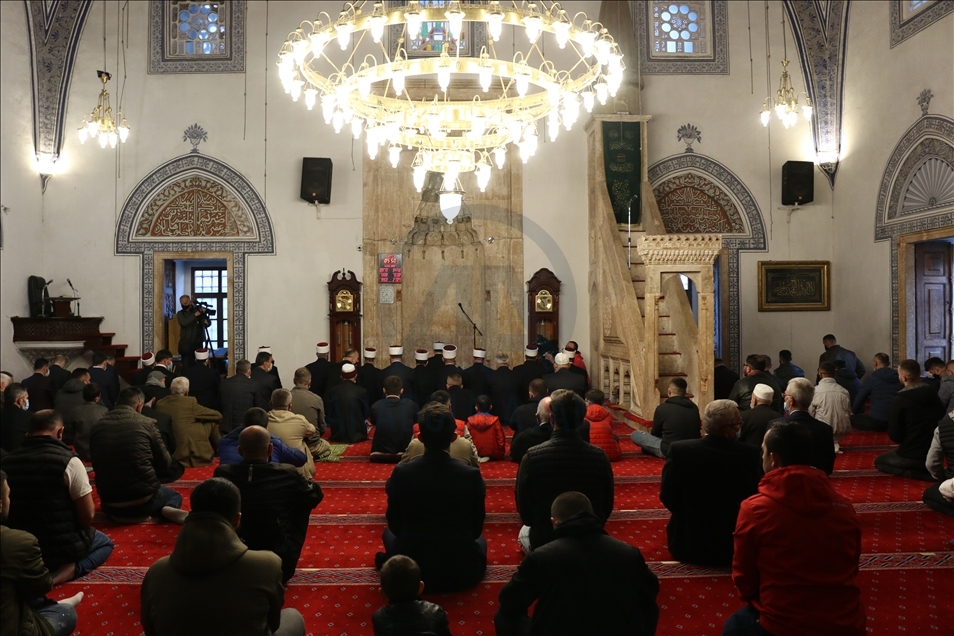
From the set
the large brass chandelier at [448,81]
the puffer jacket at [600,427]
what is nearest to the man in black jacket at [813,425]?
the puffer jacket at [600,427]

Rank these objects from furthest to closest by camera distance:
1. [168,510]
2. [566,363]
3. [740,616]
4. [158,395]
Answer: [566,363] → [158,395] → [168,510] → [740,616]

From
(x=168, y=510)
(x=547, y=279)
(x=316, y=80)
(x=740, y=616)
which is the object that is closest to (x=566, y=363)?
(x=547, y=279)

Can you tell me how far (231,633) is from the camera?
6.04ft

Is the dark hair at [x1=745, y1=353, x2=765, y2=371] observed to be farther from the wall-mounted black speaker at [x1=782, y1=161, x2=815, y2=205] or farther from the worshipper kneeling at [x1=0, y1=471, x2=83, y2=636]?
the worshipper kneeling at [x1=0, y1=471, x2=83, y2=636]

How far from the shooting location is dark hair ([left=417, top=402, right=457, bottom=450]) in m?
2.77

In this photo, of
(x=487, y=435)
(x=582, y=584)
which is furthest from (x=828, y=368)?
(x=582, y=584)

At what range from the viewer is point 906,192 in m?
7.74

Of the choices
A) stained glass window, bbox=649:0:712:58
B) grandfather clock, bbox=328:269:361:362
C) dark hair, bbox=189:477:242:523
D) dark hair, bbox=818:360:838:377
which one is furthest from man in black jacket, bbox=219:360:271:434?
stained glass window, bbox=649:0:712:58

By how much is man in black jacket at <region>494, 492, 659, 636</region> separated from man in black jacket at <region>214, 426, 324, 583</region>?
1184mm

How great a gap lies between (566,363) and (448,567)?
158 inches

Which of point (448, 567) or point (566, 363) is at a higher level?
point (566, 363)

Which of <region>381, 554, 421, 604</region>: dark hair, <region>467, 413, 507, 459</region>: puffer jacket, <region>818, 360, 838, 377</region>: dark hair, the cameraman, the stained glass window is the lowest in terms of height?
<region>467, 413, 507, 459</region>: puffer jacket

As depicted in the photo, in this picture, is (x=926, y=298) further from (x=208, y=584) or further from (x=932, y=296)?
(x=208, y=584)

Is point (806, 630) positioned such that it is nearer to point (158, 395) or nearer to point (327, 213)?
point (158, 395)
